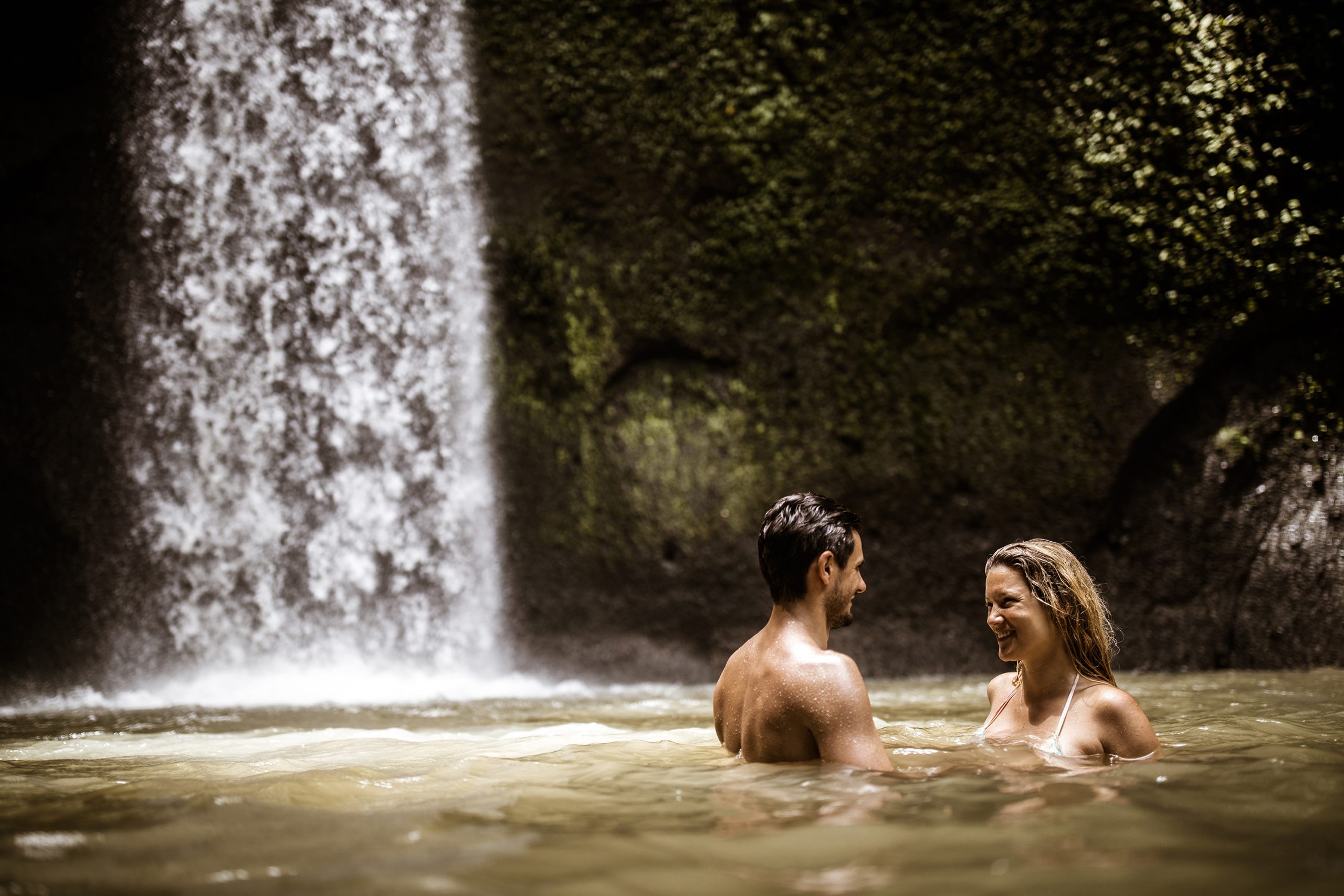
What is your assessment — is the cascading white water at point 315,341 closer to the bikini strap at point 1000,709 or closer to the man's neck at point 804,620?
the bikini strap at point 1000,709

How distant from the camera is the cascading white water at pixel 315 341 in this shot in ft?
25.0

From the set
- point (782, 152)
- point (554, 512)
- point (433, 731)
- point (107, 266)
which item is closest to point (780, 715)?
point (433, 731)

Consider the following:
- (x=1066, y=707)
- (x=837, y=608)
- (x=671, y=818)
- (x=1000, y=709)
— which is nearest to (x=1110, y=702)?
(x=1066, y=707)

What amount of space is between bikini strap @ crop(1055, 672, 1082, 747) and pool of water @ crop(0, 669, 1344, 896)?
0.62ft

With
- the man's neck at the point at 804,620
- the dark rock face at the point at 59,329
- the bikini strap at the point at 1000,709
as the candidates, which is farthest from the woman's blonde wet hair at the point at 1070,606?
the dark rock face at the point at 59,329

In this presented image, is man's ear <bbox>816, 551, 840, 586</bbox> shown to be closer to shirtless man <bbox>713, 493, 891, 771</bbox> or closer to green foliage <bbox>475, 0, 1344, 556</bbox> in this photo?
shirtless man <bbox>713, 493, 891, 771</bbox>

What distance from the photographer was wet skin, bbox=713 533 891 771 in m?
2.81

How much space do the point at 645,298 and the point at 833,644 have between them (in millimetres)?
3107

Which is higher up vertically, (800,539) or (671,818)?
(800,539)

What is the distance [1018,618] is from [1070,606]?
0.18m

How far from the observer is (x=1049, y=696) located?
3.35 meters

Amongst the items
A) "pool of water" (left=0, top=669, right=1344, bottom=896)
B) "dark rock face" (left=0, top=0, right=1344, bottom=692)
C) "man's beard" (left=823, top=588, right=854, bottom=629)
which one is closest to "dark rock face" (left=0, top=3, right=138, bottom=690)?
"dark rock face" (left=0, top=0, right=1344, bottom=692)

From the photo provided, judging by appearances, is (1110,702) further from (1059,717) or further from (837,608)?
(837,608)

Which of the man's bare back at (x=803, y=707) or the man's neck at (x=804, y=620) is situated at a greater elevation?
the man's neck at (x=804, y=620)
